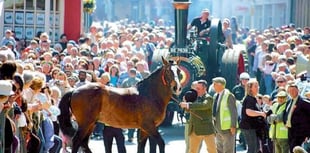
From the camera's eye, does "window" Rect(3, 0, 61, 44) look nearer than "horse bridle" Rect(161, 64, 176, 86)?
No

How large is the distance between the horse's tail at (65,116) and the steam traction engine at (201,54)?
589cm

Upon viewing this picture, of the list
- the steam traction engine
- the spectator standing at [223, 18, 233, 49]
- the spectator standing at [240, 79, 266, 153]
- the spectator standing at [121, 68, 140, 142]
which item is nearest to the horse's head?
the spectator standing at [240, 79, 266, 153]

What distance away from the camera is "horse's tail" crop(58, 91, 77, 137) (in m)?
17.0

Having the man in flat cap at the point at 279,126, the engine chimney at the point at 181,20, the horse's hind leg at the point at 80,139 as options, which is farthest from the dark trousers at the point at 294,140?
the engine chimney at the point at 181,20

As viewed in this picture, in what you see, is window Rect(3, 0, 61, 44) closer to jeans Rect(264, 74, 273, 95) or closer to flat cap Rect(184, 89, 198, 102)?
jeans Rect(264, 74, 273, 95)

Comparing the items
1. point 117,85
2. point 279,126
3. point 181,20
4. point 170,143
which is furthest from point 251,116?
point 181,20

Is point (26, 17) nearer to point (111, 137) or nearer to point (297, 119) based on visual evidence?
point (111, 137)

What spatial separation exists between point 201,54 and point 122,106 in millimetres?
6118

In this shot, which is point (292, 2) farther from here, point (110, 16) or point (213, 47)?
point (110, 16)

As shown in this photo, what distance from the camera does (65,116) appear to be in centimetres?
1703

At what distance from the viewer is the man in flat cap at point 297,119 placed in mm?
16234

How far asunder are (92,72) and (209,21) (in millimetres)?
4342

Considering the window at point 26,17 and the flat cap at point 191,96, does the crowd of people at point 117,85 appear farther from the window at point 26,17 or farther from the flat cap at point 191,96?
the window at point 26,17

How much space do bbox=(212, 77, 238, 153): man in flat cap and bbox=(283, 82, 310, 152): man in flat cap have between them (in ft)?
3.93
